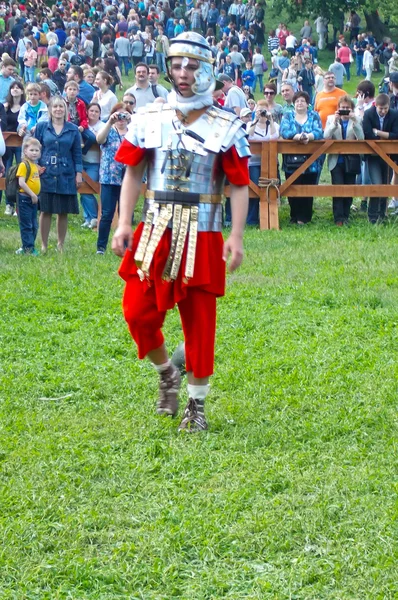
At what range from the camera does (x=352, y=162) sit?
14570mm

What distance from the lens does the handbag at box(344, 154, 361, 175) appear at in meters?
14.5

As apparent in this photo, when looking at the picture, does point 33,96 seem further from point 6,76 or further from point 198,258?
point 198,258

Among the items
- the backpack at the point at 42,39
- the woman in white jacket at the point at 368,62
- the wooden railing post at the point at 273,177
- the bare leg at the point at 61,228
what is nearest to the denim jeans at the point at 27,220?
the bare leg at the point at 61,228

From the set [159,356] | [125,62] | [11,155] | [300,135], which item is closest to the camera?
[159,356]

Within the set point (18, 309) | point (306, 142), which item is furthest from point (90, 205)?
point (18, 309)

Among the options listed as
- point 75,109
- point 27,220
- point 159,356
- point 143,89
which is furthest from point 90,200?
point 159,356

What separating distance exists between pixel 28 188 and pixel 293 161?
459cm

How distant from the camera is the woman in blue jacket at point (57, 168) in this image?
1194 cm

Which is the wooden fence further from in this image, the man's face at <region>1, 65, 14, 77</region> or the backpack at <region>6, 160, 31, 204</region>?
the man's face at <region>1, 65, 14, 77</region>

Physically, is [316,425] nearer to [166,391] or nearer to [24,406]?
[166,391]

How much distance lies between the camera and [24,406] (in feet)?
20.7

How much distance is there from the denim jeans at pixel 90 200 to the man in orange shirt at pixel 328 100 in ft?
13.0

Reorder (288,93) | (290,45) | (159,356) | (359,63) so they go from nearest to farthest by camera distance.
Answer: (159,356) < (288,93) < (290,45) < (359,63)

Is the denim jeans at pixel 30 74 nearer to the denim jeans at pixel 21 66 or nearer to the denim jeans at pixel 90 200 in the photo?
the denim jeans at pixel 21 66
